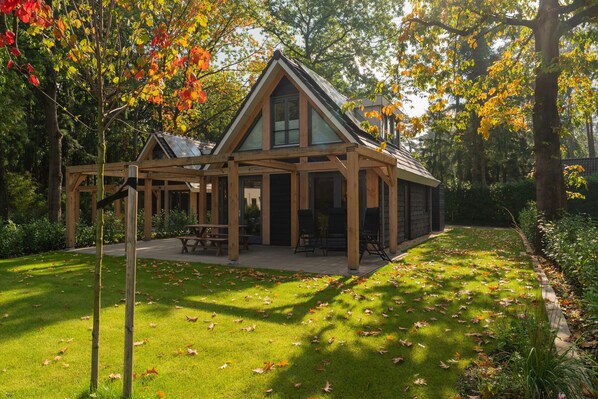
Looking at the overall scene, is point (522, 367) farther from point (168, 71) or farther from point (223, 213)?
point (223, 213)

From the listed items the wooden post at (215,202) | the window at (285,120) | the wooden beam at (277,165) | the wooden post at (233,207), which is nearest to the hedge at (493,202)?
the window at (285,120)

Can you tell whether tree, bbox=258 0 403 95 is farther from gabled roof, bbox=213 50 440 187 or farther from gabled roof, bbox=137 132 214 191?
gabled roof, bbox=213 50 440 187

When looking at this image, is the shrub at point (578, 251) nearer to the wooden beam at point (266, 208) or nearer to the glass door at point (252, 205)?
the wooden beam at point (266, 208)

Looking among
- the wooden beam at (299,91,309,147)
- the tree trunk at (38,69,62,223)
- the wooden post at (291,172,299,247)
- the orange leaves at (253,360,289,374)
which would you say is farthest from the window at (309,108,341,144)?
the tree trunk at (38,69,62,223)

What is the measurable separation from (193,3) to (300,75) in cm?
924

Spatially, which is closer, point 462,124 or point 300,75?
point 462,124

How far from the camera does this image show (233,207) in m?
10.1

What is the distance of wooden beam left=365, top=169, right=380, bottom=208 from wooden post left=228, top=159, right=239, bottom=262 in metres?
4.52

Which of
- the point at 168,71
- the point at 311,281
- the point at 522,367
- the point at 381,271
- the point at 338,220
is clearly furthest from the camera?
the point at 338,220

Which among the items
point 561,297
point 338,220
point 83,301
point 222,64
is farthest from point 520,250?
point 222,64

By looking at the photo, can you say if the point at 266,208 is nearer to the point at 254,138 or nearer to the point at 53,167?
the point at 254,138

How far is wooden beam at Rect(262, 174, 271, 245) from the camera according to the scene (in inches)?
589

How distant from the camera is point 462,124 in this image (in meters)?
10.4

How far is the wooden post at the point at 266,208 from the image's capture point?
15.0 metres
